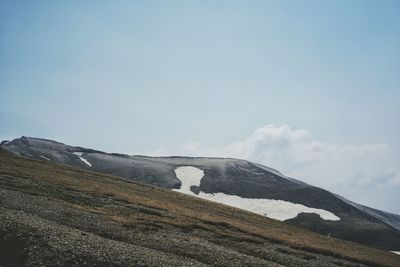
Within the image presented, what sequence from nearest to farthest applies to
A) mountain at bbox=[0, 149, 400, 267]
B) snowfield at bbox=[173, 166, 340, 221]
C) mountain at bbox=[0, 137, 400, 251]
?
mountain at bbox=[0, 149, 400, 267] → mountain at bbox=[0, 137, 400, 251] → snowfield at bbox=[173, 166, 340, 221]

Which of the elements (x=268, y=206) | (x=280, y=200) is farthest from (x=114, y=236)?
(x=280, y=200)

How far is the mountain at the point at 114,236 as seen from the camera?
3453 centimetres

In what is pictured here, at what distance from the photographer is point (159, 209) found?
72750 millimetres

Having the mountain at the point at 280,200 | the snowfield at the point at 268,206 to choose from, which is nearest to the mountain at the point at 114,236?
the mountain at the point at 280,200

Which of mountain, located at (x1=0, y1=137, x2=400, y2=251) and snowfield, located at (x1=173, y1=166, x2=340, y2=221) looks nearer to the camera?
mountain, located at (x1=0, y1=137, x2=400, y2=251)

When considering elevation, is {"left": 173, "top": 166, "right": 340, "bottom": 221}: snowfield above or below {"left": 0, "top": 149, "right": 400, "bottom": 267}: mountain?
above

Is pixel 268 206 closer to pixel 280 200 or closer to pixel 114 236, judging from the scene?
pixel 280 200

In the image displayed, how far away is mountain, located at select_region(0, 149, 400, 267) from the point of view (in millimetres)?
34531

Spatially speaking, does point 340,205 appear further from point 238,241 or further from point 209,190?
point 238,241

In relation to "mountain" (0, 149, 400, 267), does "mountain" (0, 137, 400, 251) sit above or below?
above

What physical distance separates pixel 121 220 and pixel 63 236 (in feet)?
55.0

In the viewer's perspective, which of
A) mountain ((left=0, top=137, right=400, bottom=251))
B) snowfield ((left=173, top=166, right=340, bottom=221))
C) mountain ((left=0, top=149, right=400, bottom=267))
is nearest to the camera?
mountain ((left=0, top=149, right=400, bottom=267))

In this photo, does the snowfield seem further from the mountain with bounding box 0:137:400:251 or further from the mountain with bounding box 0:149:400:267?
the mountain with bounding box 0:149:400:267

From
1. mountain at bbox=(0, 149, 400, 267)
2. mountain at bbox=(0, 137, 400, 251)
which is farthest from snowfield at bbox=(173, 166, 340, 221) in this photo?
mountain at bbox=(0, 149, 400, 267)
